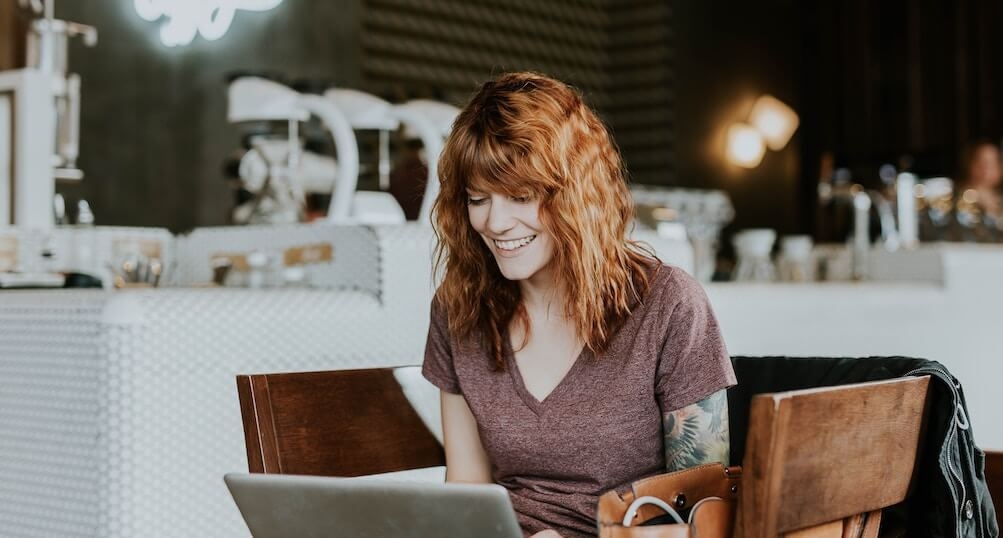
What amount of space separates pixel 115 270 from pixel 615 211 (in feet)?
4.11

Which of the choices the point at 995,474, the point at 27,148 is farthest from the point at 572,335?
the point at 27,148

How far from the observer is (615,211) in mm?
1570

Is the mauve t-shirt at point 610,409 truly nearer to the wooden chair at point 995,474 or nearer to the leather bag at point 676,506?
the leather bag at point 676,506

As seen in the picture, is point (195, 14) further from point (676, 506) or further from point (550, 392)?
point (676, 506)

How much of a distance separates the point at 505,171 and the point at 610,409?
0.32 meters

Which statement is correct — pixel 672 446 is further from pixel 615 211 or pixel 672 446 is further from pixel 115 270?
pixel 115 270

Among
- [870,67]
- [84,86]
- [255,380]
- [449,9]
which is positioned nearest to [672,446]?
[255,380]

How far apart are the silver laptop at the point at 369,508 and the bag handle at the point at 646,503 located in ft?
0.41

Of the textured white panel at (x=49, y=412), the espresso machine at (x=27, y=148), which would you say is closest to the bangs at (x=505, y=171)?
the textured white panel at (x=49, y=412)

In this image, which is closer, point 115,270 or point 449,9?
point 115,270

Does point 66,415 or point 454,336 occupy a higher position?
point 454,336

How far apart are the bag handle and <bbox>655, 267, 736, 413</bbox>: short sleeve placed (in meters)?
0.24

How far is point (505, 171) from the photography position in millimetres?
1453

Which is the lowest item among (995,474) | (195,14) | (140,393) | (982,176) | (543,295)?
(995,474)
